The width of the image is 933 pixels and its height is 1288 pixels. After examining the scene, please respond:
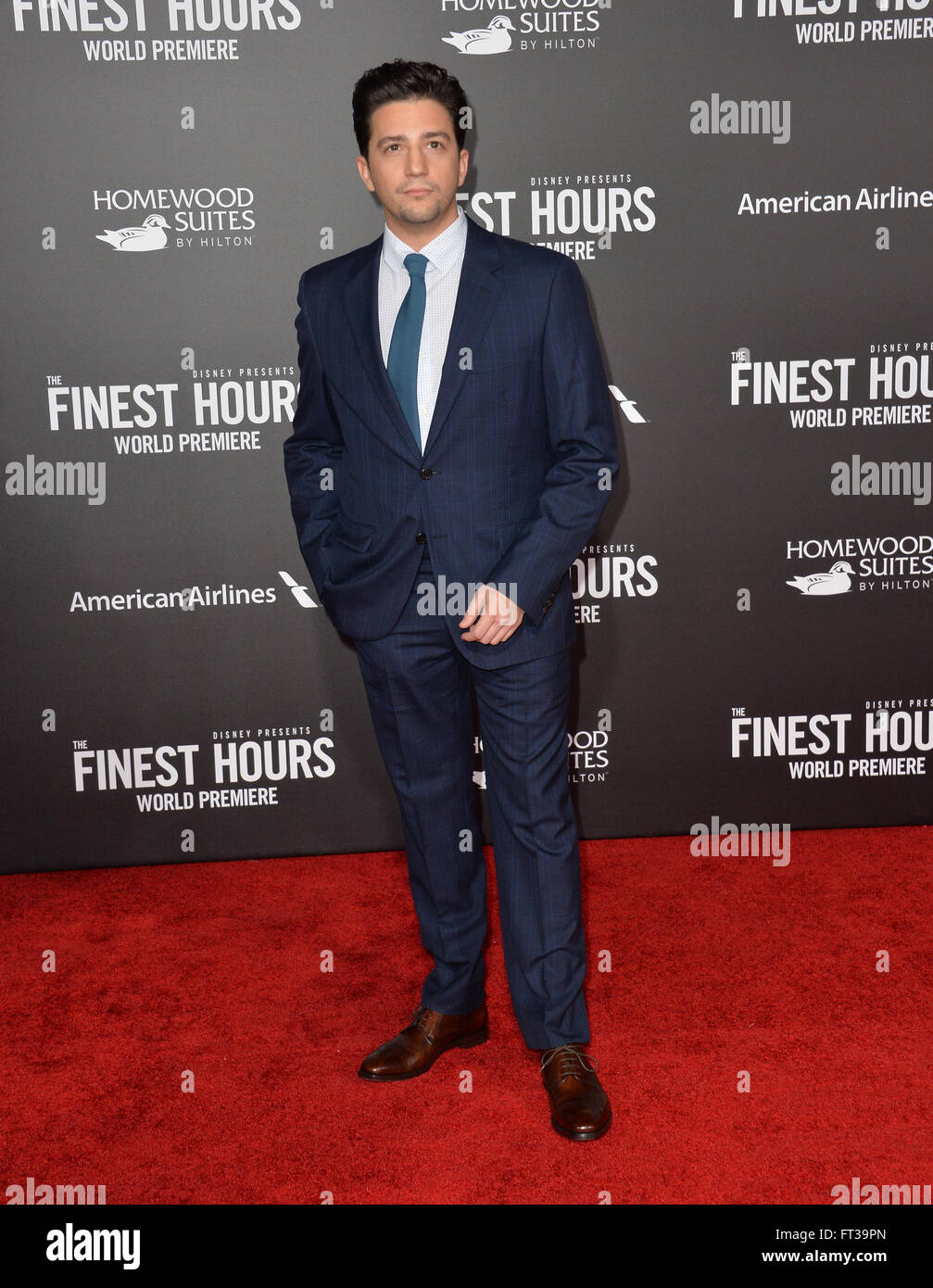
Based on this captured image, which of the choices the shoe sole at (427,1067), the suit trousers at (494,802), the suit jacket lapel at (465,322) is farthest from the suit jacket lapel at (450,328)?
the shoe sole at (427,1067)

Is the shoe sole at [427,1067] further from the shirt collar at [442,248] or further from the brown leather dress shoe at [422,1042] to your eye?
the shirt collar at [442,248]

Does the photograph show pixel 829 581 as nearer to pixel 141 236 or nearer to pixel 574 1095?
pixel 574 1095

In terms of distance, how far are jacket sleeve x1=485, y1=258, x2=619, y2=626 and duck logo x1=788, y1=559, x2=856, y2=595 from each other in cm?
147

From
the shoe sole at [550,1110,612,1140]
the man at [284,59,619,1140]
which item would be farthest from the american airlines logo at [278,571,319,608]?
the shoe sole at [550,1110,612,1140]

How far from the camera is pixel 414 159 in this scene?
2.13 metres

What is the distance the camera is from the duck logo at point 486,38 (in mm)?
3131

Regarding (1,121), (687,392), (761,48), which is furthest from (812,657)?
(1,121)

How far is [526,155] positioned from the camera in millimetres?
3203

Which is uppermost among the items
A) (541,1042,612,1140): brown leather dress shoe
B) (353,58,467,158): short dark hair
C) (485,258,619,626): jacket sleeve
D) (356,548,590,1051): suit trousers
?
(353,58,467,158): short dark hair

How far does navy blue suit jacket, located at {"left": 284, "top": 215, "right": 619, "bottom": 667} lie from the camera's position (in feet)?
7.07

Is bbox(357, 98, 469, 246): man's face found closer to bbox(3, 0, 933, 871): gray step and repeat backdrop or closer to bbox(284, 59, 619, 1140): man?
bbox(284, 59, 619, 1140): man

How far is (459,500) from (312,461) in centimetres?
37

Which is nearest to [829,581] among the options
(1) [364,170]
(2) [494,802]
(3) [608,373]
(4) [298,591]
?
(3) [608,373]

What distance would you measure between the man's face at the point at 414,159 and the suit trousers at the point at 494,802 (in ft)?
1.89
